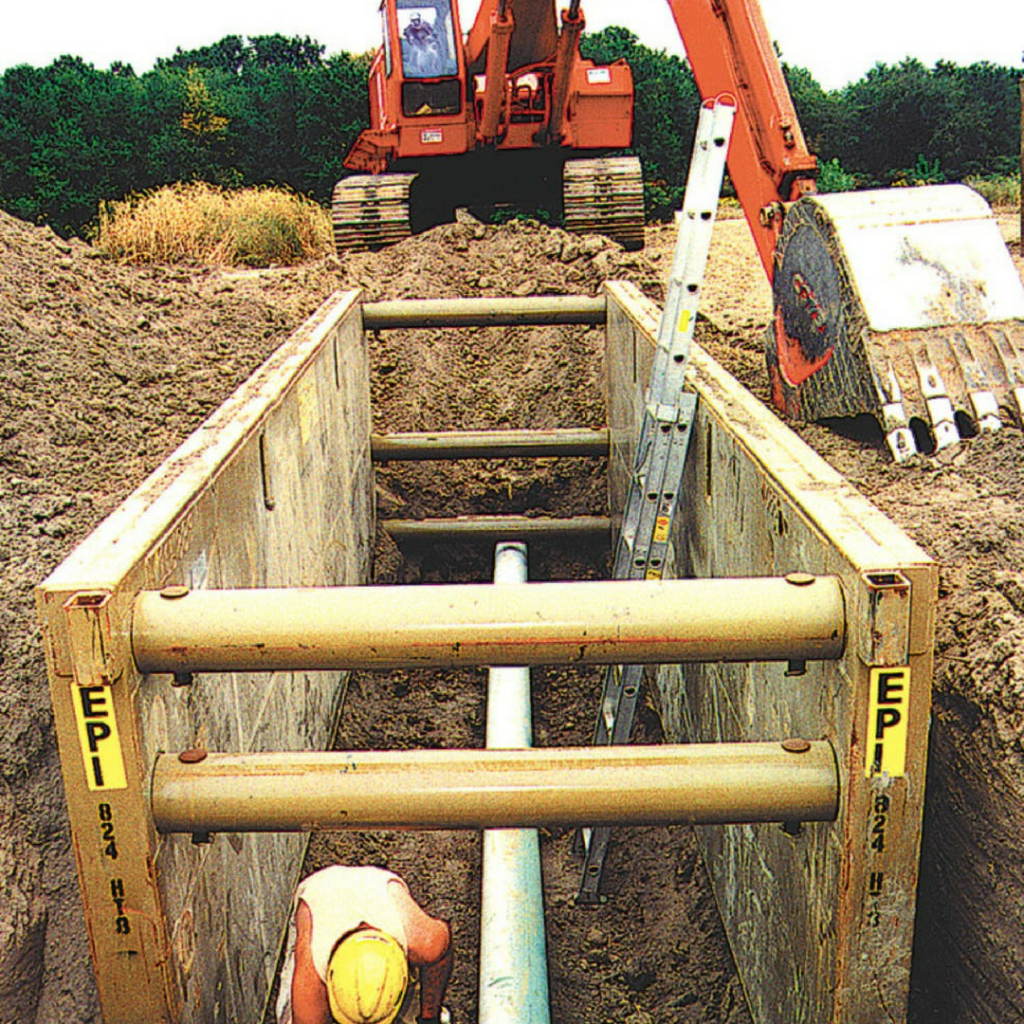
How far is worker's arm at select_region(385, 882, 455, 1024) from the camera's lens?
7.50ft

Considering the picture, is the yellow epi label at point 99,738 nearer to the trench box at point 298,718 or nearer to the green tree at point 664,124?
the trench box at point 298,718

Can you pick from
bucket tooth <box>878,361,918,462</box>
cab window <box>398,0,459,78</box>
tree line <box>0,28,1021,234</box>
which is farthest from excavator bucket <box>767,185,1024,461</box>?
tree line <box>0,28,1021,234</box>

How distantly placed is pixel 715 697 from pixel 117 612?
1.89 metres

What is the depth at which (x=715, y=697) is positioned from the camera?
3.35m

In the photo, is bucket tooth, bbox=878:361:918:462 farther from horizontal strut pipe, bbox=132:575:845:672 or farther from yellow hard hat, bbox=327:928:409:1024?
yellow hard hat, bbox=327:928:409:1024

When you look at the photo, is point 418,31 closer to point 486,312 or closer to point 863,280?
point 486,312

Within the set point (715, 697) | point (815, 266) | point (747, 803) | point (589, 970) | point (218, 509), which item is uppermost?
point (815, 266)

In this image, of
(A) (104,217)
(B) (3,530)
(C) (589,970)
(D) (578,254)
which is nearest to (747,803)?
(C) (589,970)

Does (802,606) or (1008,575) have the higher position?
(802,606)

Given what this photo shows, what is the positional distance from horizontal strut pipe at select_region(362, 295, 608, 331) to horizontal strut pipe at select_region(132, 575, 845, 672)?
13.2 ft

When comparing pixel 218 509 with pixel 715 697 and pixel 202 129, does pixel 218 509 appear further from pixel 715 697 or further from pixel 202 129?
pixel 202 129

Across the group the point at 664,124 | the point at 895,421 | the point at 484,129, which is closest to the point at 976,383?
the point at 895,421

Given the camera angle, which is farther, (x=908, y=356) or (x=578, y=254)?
(x=578, y=254)

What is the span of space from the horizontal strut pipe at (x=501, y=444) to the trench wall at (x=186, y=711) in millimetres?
1705
